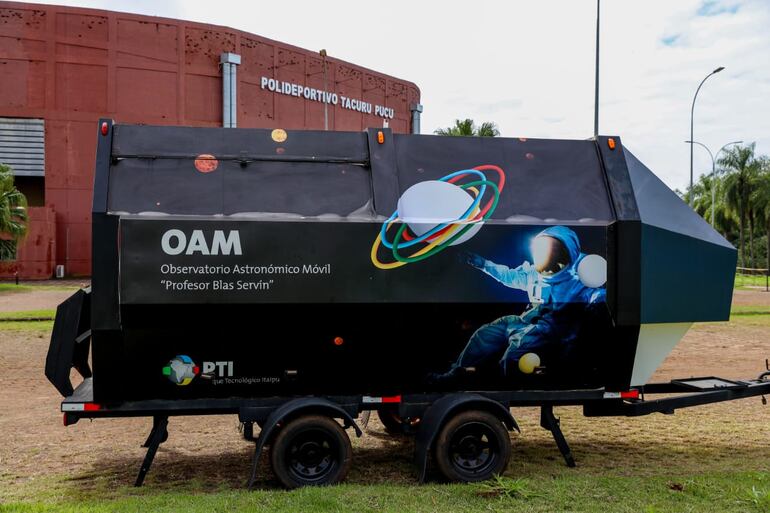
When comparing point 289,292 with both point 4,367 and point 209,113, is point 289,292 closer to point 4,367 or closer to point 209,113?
point 4,367

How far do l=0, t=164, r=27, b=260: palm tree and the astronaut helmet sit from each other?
1279 inches

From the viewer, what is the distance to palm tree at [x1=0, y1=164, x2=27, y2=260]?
33.2 m

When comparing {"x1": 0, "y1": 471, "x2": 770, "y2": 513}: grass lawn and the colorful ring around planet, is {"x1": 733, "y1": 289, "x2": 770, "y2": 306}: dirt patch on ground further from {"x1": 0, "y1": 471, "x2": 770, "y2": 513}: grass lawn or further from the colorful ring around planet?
the colorful ring around planet

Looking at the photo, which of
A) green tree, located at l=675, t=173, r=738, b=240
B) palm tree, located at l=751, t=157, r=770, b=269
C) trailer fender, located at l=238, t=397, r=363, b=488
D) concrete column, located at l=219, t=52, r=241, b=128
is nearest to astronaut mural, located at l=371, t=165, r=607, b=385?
trailer fender, located at l=238, t=397, r=363, b=488

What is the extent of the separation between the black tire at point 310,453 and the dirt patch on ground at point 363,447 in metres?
0.36

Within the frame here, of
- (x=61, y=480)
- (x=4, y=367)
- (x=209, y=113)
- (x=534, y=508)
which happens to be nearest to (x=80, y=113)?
(x=209, y=113)

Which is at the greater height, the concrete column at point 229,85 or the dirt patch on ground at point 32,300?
the concrete column at point 229,85

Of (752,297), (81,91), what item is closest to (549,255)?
(752,297)

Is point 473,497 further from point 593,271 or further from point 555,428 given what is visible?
point 593,271

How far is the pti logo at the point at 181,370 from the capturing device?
20.9 feet

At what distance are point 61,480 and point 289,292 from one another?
2.91 meters

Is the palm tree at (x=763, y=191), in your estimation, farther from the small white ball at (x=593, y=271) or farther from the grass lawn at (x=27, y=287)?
the small white ball at (x=593, y=271)

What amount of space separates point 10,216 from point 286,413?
106ft

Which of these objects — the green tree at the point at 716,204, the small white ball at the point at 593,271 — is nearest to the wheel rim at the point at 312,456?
the small white ball at the point at 593,271
